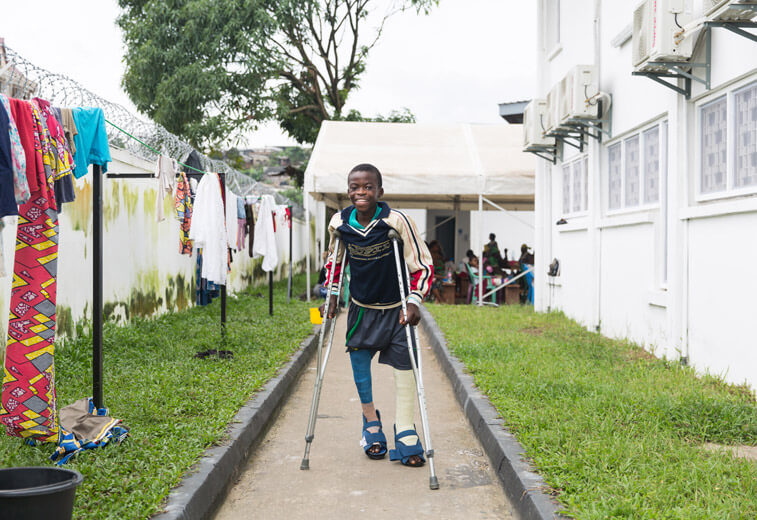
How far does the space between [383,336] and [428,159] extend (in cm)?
1129

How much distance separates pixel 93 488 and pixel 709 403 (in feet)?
13.8

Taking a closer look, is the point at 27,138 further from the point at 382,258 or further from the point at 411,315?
the point at 411,315

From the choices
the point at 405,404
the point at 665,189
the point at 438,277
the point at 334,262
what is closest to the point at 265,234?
the point at 438,277

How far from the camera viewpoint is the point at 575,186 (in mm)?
12289

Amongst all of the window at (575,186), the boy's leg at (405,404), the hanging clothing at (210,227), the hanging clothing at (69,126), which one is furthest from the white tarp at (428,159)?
the hanging clothing at (69,126)

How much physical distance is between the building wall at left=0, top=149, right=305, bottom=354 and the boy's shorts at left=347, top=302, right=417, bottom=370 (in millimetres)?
3178

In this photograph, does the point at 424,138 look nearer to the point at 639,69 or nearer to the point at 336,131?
the point at 336,131

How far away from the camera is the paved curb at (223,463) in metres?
3.82

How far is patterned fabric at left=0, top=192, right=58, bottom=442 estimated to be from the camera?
426 cm

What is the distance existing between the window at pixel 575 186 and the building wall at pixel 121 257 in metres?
6.24

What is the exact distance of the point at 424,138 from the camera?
56.7 ft

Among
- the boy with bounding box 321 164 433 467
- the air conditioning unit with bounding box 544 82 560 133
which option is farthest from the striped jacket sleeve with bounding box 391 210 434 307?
the air conditioning unit with bounding box 544 82 560 133

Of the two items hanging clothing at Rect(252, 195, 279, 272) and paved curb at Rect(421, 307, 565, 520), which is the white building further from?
hanging clothing at Rect(252, 195, 279, 272)

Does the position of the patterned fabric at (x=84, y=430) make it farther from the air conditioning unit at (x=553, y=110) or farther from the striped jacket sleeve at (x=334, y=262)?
the air conditioning unit at (x=553, y=110)
